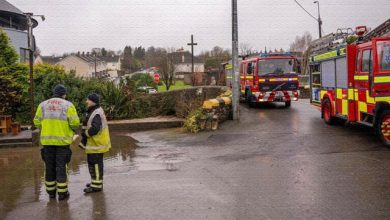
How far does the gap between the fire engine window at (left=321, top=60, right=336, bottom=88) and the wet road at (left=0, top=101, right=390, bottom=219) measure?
59.7 inches

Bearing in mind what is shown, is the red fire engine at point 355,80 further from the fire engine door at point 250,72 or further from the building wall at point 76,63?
the building wall at point 76,63

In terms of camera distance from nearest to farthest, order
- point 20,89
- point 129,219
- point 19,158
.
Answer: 1. point 129,219
2. point 19,158
3. point 20,89

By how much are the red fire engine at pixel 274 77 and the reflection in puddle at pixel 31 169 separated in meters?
8.24

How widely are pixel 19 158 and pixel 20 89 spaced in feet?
16.7

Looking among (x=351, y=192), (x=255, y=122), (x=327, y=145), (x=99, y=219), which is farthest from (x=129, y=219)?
(x=255, y=122)

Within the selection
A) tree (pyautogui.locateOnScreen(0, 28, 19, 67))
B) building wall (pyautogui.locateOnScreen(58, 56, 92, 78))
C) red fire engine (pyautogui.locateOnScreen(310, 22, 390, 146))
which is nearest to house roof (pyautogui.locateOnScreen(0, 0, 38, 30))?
tree (pyautogui.locateOnScreen(0, 28, 19, 67))

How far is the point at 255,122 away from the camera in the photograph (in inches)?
616

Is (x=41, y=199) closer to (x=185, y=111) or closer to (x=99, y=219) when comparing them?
(x=99, y=219)

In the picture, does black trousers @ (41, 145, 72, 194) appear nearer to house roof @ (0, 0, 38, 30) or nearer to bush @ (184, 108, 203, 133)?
bush @ (184, 108, 203, 133)

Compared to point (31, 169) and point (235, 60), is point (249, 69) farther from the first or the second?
point (31, 169)

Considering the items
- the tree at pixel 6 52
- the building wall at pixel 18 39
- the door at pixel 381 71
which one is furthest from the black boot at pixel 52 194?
the building wall at pixel 18 39

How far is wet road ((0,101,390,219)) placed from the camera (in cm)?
615

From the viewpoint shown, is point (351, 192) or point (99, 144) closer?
point (351, 192)

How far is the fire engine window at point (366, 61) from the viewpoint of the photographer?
433 inches
